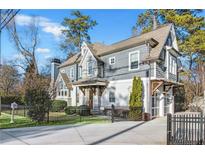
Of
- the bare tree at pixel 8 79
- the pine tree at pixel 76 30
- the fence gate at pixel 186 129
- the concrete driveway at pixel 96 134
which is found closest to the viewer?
the fence gate at pixel 186 129

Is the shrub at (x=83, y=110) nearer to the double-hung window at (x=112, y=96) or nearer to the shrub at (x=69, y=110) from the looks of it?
the shrub at (x=69, y=110)

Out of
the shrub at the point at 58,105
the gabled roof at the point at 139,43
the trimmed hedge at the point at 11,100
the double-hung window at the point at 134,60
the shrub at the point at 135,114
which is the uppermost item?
the gabled roof at the point at 139,43

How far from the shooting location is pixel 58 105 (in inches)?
290

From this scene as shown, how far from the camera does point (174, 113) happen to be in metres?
6.89

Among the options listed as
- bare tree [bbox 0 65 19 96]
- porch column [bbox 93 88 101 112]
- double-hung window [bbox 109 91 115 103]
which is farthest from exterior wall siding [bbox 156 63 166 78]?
bare tree [bbox 0 65 19 96]

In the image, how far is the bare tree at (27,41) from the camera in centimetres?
675

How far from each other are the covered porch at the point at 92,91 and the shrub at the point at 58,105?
1.52 ft

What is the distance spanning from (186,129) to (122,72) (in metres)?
1.88

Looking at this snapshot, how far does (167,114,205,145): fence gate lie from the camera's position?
605 cm

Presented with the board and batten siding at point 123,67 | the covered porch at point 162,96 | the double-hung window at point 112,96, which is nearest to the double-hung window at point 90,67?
the board and batten siding at point 123,67
